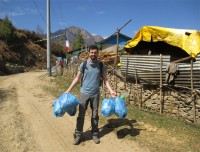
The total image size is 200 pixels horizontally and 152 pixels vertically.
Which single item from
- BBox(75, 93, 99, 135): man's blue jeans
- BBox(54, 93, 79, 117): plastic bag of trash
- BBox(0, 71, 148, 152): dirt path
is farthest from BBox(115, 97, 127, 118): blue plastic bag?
BBox(54, 93, 79, 117): plastic bag of trash

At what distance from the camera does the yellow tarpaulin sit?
936cm

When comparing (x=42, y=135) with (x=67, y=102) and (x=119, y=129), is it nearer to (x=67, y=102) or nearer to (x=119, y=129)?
(x=67, y=102)

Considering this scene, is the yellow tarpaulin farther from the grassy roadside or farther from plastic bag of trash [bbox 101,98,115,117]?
plastic bag of trash [bbox 101,98,115,117]

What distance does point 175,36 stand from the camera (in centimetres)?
1001

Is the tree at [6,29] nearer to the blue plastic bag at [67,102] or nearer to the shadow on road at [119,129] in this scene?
the shadow on road at [119,129]

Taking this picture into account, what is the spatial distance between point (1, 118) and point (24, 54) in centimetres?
3682

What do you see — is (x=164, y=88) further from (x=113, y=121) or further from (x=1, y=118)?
(x=1, y=118)

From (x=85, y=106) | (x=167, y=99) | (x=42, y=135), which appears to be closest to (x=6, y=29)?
(x=167, y=99)

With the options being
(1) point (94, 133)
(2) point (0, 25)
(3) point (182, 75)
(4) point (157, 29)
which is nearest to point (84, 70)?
(1) point (94, 133)

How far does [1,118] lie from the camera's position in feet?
24.1

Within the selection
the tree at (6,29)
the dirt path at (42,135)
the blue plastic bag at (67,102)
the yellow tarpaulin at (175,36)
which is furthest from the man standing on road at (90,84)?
the tree at (6,29)

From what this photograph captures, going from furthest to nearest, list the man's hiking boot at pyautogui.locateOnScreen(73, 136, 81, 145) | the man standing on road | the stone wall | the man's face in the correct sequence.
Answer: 1. the stone wall
2. the man's hiking boot at pyautogui.locateOnScreen(73, 136, 81, 145)
3. the man standing on road
4. the man's face

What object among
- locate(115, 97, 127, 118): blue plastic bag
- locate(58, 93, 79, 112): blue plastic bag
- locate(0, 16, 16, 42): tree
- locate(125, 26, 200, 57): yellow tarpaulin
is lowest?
locate(115, 97, 127, 118): blue plastic bag

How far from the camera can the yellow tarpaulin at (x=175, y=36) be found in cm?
936
